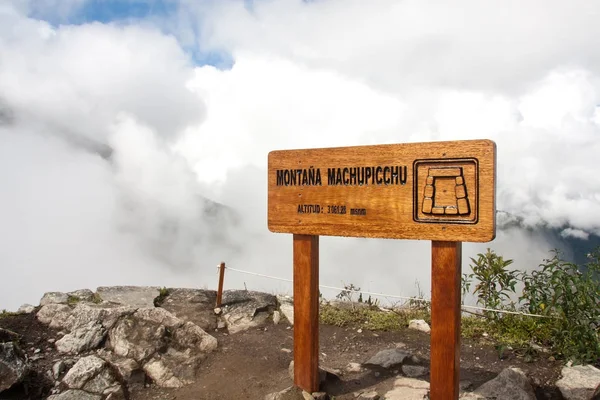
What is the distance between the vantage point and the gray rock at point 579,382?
522cm

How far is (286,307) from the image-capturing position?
8.37 metres

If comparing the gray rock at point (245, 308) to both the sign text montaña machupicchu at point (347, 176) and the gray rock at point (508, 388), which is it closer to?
the sign text montaña machupicchu at point (347, 176)

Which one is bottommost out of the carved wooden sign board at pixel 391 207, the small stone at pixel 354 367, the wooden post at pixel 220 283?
the small stone at pixel 354 367

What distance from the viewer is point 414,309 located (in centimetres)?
829

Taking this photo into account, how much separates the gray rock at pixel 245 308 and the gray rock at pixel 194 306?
25 cm

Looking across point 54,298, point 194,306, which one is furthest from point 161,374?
point 54,298

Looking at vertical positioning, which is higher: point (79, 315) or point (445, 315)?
point (445, 315)

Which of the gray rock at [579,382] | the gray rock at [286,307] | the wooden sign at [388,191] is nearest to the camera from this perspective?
the wooden sign at [388,191]

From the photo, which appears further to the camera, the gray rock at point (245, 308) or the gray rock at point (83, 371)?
the gray rock at point (245, 308)

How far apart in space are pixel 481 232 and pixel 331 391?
2.54m

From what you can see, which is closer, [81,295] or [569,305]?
[569,305]

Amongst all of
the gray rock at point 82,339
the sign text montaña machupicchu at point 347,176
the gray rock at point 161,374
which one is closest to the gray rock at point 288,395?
the gray rock at point 161,374

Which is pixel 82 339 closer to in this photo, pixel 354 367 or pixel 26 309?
pixel 26 309

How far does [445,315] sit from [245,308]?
15.4ft
